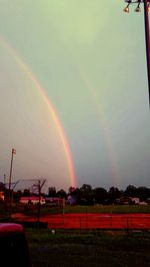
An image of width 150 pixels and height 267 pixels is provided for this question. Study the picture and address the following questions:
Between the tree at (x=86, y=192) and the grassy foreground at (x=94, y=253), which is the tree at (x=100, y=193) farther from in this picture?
the grassy foreground at (x=94, y=253)

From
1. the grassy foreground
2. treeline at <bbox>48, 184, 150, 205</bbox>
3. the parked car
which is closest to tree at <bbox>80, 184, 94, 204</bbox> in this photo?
treeline at <bbox>48, 184, 150, 205</bbox>

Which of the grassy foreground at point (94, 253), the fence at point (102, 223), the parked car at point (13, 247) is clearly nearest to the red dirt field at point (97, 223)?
the fence at point (102, 223)

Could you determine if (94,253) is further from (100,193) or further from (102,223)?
(100,193)

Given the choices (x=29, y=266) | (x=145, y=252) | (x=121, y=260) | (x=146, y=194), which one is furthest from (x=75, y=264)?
(x=146, y=194)

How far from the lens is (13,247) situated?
→ 10.5 feet

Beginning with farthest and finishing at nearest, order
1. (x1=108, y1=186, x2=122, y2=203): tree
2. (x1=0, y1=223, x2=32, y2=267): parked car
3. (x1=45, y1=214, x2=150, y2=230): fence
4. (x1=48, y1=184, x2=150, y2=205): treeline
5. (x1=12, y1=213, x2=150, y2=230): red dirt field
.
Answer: (x1=108, y1=186, x2=122, y2=203): tree, (x1=48, y1=184, x2=150, y2=205): treeline, (x1=12, y1=213, x2=150, y2=230): red dirt field, (x1=45, y1=214, x2=150, y2=230): fence, (x1=0, y1=223, x2=32, y2=267): parked car

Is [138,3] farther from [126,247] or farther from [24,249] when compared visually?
[24,249]

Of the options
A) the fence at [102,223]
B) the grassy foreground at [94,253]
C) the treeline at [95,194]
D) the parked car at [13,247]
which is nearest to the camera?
the parked car at [13,247]

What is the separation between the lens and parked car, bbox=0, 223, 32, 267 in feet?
9.89

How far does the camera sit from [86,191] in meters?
177

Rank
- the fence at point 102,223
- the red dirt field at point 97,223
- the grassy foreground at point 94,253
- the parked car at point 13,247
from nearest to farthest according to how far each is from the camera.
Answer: the parked car at point 13,247 → the grassy foreground at point 94,253 → the fence at point 102,223 → the red dirt field at point 97,223

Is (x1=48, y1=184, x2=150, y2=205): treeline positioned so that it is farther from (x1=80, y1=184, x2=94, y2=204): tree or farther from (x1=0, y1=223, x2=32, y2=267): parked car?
(x1=0, y1=223, x2=32, y2=267): parked car

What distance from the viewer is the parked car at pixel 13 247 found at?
3.01 metres

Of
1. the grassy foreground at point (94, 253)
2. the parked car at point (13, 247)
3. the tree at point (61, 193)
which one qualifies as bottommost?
the grassy foreground at point (94, 253)
